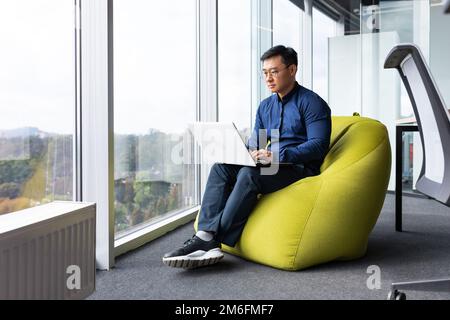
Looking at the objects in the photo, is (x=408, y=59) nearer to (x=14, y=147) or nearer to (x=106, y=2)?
(x=106, y=2)

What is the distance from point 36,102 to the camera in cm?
182

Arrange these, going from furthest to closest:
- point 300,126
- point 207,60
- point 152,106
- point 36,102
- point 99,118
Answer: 1. point 207,60
2. point 152,106
3. point 300,126
4. point 99,118
5. point 36,102

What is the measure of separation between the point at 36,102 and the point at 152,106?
3.23 feet

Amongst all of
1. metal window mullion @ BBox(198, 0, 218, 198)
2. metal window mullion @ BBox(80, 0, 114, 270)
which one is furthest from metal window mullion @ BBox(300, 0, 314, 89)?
metal window mullion @ BBox(80, 0, 114, 270)

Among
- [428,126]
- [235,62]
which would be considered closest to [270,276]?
[428,126]

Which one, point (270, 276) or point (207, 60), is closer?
point (270, 276)

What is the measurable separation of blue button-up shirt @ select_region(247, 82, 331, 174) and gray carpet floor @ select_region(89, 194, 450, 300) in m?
0.52

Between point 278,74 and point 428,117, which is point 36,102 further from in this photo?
point 428,117

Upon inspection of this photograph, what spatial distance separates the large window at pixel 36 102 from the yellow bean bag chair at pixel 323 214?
0.92 meters

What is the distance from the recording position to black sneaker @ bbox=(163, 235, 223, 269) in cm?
191

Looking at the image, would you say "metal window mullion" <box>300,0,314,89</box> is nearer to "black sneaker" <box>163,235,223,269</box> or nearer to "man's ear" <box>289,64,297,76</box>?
"man's ear" <box>289,64,297,76</box>

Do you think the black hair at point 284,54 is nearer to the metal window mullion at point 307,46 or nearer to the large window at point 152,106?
the large window at point 152,106

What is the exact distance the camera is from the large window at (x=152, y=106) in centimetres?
242
